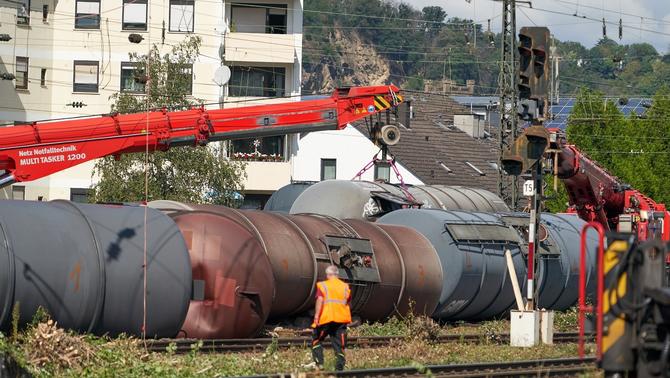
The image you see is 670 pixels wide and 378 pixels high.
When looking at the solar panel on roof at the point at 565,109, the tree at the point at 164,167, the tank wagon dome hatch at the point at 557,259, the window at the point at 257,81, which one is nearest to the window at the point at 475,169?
the solar panel on roof at the point at 565,109

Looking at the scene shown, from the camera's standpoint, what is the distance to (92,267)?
19547 millimetres

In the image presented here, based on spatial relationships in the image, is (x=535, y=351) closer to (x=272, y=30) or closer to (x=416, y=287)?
(x=416, y=287)

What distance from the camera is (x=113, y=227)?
20.5m

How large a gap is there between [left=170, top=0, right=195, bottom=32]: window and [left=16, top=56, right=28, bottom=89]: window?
7.11 meters

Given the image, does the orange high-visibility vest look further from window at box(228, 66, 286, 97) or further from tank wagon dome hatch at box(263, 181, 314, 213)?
window at box(228, 66, 286, 97)

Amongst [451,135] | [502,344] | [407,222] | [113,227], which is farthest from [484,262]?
[451,135]

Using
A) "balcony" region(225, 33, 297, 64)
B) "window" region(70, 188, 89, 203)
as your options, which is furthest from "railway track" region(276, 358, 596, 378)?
"window" region(70, 188, 89, 203)

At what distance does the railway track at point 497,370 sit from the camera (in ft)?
54.5

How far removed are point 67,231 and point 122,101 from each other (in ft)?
74.9

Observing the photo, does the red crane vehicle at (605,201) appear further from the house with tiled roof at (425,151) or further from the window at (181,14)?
the window at (181,14)

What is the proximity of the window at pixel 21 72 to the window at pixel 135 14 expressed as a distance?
16.1 ft

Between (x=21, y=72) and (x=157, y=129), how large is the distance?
3345 cm

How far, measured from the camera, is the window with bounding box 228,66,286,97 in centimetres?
5772

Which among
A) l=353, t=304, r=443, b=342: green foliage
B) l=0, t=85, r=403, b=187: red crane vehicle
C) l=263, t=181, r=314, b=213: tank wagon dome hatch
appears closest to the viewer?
l=353, t=304, r=443, b=342: green foliage
